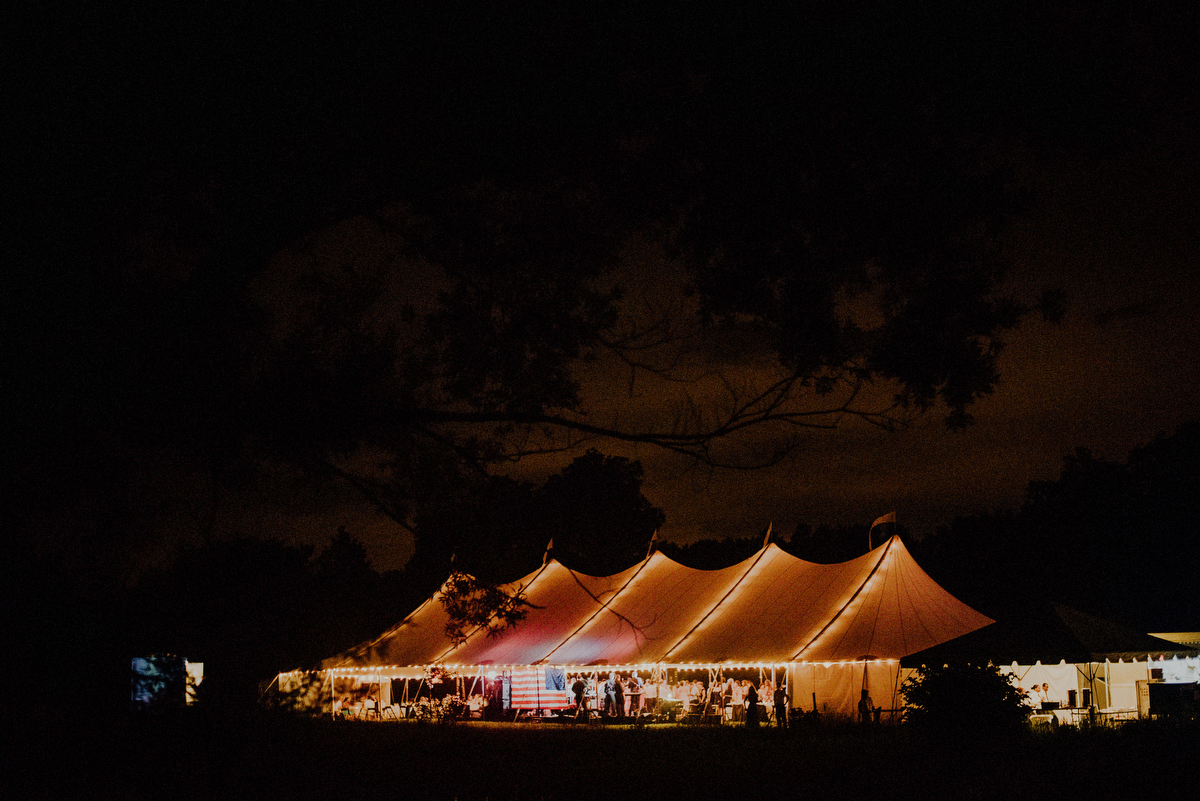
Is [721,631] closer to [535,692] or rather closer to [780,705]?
[780,705]

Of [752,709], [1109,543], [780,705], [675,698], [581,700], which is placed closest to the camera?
[780,705]

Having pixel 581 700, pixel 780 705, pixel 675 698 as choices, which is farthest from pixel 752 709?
pixel 675 698

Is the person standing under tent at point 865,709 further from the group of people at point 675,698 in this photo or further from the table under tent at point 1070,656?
the group of people at point 675,698

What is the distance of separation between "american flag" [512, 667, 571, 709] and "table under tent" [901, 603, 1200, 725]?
22.0ft

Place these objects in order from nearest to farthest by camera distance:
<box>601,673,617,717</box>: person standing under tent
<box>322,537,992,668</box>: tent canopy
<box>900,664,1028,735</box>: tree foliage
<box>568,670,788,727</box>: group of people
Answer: <box>900,664,1028,735</box>: tree foliage, <box>322,537,992,668</box>: tent canopy, <box>568,670,788,727</box>: group of people, <box>601,673,617,717</box>: person standing under tent

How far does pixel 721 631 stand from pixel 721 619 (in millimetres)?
412

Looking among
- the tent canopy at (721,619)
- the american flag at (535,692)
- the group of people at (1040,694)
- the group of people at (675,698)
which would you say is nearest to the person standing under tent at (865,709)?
the tent canopy at (721,619)

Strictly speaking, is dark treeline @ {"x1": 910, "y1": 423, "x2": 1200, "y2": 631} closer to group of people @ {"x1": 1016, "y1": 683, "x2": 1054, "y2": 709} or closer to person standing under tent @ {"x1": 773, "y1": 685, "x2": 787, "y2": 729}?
group of people @ {"x1": 1016, "y1": 683, "x2": 1054, "y2": 709}

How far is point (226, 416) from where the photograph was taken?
5.72m

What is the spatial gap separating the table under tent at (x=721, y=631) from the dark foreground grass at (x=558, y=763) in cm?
225

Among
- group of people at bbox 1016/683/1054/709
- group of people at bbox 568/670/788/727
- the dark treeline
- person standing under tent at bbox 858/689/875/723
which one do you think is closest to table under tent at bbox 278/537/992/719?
person standing under tent at bbox 858/689/875/723

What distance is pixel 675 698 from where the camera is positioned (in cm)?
1823

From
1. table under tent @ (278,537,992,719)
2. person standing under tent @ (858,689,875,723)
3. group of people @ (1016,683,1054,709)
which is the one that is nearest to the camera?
person standing under tent @ (858,689,875,723)

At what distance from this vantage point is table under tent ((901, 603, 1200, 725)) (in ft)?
43.3
